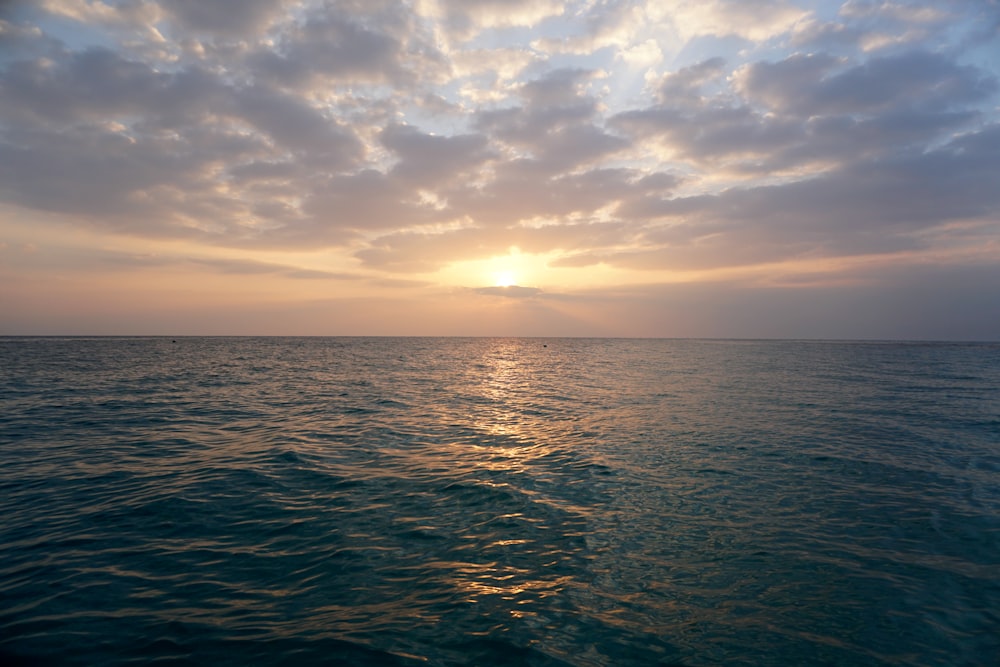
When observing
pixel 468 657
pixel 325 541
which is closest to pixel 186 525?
pixel 325 541

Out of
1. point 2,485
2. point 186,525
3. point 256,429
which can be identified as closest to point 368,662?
point 186,525

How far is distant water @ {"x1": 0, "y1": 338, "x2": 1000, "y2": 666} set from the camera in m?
7.93

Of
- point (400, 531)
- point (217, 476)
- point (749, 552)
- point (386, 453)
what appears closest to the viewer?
point (749, 552)

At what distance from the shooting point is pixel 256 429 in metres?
26.0

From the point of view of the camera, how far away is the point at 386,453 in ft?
69.3

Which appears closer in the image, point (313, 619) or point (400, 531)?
point (313, 619)

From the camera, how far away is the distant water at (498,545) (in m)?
7.93

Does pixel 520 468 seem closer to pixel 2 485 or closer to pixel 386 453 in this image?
pixel 386 453

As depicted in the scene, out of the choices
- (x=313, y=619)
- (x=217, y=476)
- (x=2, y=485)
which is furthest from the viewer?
(x=217, y=476)

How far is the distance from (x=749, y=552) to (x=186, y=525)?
1463 centimetres

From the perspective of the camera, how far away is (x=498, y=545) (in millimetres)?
11742

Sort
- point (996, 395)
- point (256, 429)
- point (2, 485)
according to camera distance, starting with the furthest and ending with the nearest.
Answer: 1. point (996, 395)
2. point (256, 429)
3. point (2, 485)

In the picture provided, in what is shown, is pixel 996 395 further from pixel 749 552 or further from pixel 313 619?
pixel 313 619

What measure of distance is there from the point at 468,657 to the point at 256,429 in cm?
2258
